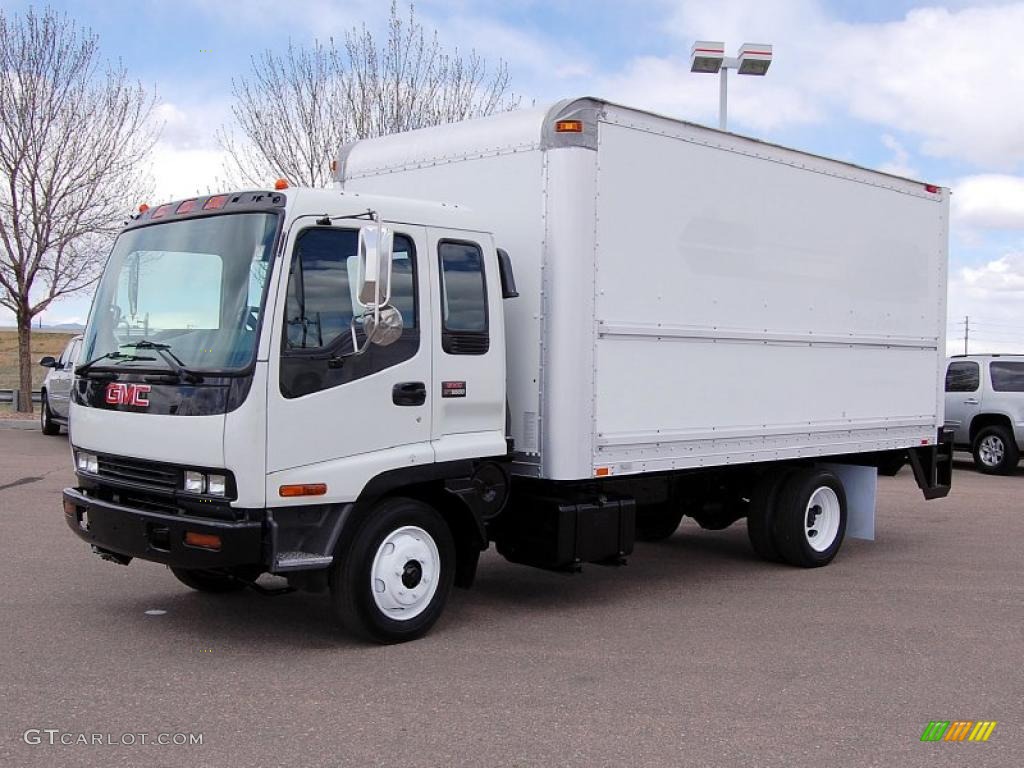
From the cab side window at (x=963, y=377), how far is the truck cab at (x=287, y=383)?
13245 millimetres

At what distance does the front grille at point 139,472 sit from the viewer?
594cm

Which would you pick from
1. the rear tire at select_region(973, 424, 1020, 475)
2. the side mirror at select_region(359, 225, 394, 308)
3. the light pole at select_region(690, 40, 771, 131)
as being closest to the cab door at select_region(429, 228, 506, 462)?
the side mirror at select_region(359, 225, 394, 308)

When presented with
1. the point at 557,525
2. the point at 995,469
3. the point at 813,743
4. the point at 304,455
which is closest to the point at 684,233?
the point at 557,525

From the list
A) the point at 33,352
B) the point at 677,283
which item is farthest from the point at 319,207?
the point at 33,352

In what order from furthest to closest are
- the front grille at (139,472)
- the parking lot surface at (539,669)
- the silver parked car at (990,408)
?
1. the silver parked car at (990,408)
2. the front grille at (139,472)
3. the parking lot surface at (539,669)

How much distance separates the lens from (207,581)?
24.2 feet

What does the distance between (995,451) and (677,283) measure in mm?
11907

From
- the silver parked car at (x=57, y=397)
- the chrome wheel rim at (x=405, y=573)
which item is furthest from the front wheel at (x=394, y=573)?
the silver parked car at (x=57, y=397)

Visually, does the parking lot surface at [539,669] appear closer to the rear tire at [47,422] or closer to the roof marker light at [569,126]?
the roof marker light at [569,126]

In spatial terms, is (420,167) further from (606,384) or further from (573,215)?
(606,384)

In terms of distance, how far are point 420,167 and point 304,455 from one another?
9.08 ft

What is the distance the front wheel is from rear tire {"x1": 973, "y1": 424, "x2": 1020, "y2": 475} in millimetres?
13305

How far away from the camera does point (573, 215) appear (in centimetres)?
682

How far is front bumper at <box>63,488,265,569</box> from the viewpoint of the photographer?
18.6 ft
